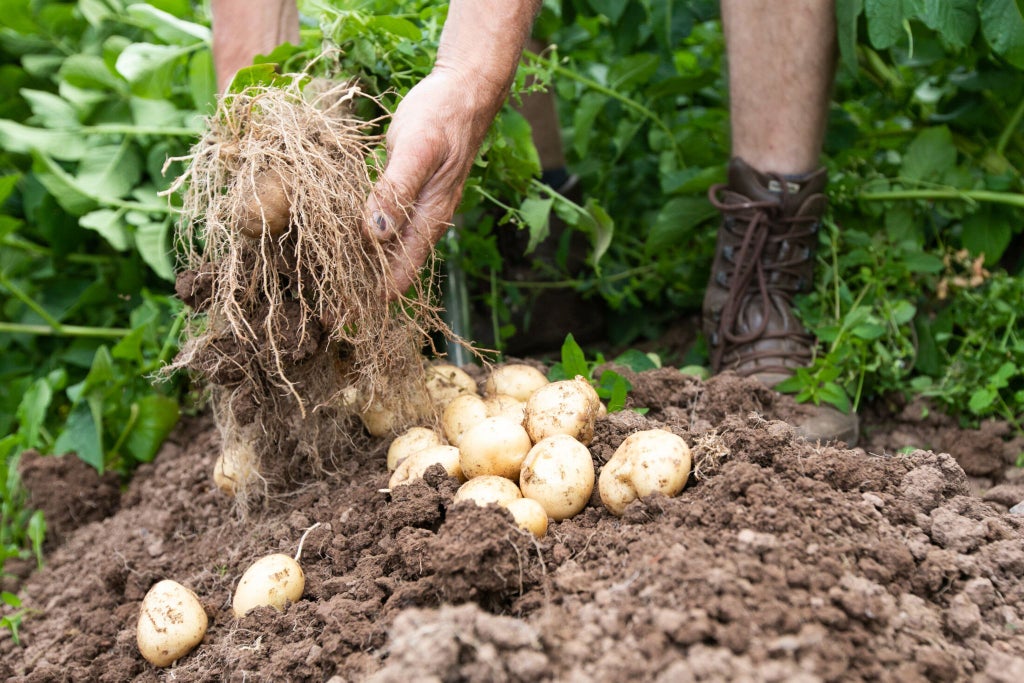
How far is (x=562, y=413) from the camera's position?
5.63ft

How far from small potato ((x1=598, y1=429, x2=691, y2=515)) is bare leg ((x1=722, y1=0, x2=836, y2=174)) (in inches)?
50.2

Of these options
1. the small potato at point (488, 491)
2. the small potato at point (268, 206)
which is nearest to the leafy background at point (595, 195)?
the small potato at point (268, 206)

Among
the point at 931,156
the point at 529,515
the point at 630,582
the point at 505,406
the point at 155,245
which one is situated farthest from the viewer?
the point at 155,245

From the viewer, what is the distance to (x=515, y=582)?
4.46 feet

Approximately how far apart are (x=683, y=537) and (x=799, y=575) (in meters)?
0.19

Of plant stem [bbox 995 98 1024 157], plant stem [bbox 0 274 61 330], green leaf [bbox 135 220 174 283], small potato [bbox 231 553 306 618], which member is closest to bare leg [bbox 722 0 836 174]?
plant stem [bbox 995 98 1024 157]

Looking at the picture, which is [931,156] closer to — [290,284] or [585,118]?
[585,118]

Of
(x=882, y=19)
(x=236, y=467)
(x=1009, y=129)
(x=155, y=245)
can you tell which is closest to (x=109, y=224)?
(x=155, y=245)

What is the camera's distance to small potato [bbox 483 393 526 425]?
6.12ft

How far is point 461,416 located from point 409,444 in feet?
0.44

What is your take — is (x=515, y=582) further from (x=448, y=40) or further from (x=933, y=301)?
(x=933, y=301)

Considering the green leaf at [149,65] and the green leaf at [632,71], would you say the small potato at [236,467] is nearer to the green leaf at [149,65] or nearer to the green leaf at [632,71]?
the green leaf at [149,65]

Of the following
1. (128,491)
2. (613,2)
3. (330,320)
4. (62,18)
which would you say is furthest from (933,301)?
(62,18)

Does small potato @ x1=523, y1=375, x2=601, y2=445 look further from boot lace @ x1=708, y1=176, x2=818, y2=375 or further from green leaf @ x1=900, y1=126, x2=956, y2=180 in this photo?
green leaf @ x1=900, y1=126, x2=956, y2=180
